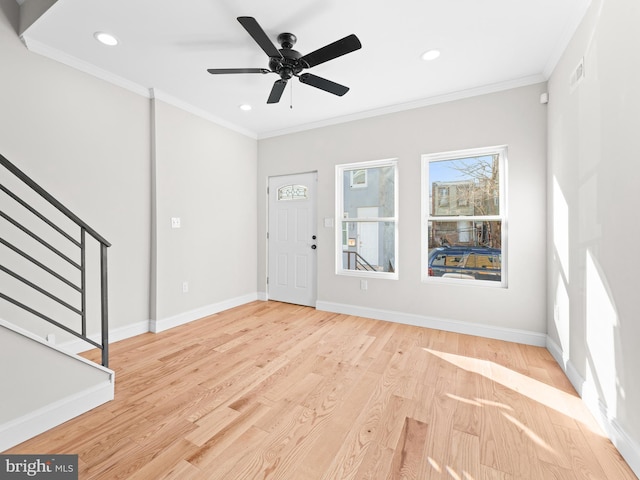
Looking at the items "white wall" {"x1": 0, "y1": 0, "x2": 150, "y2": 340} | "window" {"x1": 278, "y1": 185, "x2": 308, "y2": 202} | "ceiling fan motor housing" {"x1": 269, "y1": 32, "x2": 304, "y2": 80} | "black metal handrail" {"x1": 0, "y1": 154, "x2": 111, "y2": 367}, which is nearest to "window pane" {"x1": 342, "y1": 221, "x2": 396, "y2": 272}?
"window" {"x1": 278, "y1": 185, "x2": 308, "y2": 202}

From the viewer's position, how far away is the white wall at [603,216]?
1.48 m

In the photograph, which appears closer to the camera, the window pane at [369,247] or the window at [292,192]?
the window pane at [369,247]

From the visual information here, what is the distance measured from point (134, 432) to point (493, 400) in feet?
7.83

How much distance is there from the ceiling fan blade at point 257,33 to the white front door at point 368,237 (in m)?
2.32

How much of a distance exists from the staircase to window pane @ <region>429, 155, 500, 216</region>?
345 centimetres

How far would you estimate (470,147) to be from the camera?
327 cm

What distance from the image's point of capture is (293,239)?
15.2 feet

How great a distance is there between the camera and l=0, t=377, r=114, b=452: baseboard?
154 centimetres

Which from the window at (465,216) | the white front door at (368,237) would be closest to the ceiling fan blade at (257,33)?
the window at (465,216)

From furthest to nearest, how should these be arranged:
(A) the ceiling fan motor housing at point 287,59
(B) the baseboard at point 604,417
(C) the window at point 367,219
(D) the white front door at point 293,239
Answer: (D) the white front door at point 293,239 < (C) the window at point 367,219 < (A) the ceiling fan motor housing at point 287,59 < (B) the baseboard at point 604,417

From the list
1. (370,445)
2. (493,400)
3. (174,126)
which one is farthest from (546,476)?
(174,126)

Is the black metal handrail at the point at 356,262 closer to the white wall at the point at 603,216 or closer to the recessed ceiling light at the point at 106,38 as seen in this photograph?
the white wall at the point at 603,216

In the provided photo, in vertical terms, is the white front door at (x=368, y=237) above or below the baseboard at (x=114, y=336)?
above

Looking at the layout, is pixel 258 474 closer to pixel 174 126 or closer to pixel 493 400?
pixel 493 400
